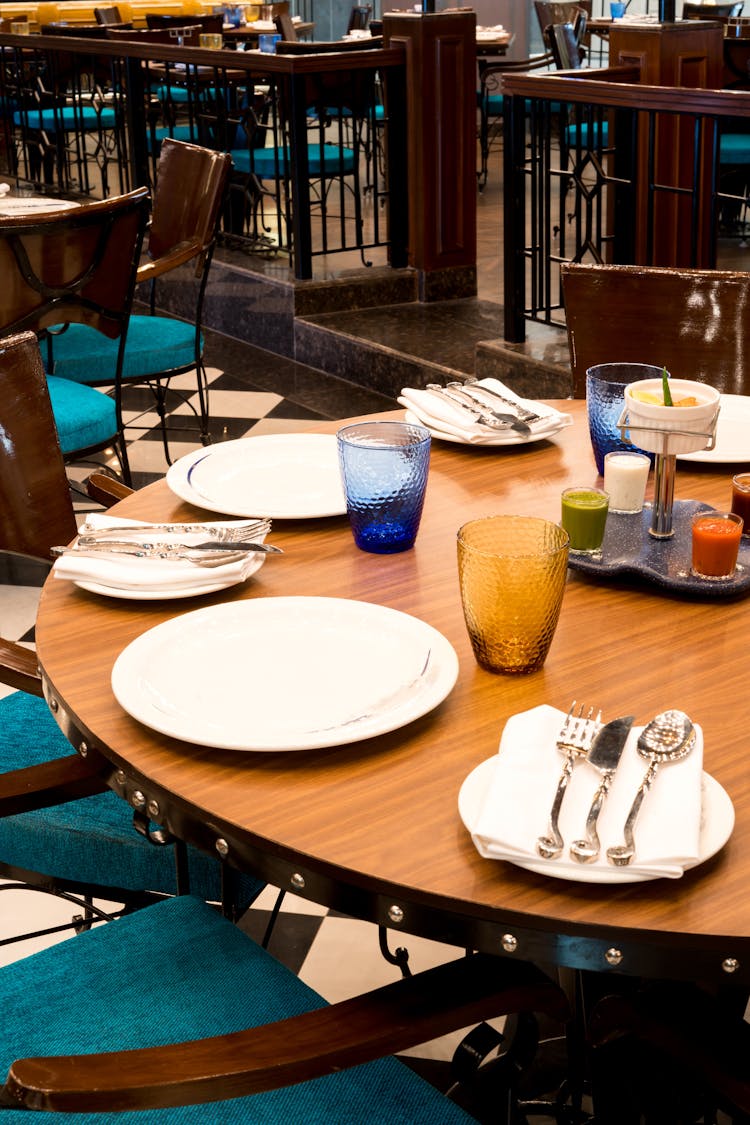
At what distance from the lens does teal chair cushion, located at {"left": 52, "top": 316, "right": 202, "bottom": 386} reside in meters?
3.28

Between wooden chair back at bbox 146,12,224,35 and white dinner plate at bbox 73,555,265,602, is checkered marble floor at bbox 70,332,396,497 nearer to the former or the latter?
white dinner plate at bbox 73,555,265,602

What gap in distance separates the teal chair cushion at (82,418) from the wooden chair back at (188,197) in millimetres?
683

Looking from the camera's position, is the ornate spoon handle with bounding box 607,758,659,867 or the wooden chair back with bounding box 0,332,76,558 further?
the wooden chair back with bounding box 0,332,76,558

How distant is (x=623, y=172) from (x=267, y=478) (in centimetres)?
350

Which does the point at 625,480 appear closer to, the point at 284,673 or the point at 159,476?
the point at 284,673

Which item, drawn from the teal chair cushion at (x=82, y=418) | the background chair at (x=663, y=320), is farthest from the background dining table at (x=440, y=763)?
the teal chair cushion at (x=82, y=418)

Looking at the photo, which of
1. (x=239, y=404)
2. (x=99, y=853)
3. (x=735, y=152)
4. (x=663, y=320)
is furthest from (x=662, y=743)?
(x=735, y=152)

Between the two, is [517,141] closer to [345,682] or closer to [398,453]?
[398,453]

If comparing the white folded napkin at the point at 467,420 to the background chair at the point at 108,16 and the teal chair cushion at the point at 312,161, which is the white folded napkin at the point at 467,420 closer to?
the teal chair cushion at the point at 312,161

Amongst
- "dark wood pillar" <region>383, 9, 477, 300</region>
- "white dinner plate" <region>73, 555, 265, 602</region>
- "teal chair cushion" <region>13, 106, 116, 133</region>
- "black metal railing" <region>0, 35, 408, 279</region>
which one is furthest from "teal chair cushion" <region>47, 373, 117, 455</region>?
"teal chair cushion" <region>13, 106, 116, 133</region>

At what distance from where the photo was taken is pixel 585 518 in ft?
4.22

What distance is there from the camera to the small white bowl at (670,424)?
4.15ft

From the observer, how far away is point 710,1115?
5.00ft

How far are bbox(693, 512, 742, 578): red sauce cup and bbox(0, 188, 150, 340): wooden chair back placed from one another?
1959 mm
